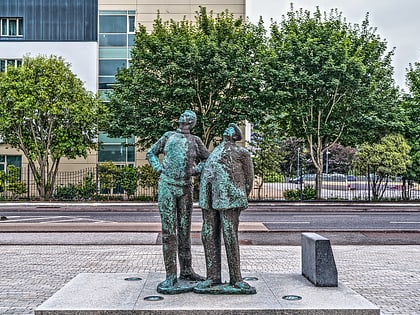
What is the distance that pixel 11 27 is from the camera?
4009 cm

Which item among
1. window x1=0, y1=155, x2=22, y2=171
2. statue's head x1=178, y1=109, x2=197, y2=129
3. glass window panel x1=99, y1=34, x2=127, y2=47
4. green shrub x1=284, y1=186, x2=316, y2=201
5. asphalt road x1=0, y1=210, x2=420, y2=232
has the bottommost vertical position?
asphalt road x1=0, y1=210, x2=420, y2=232

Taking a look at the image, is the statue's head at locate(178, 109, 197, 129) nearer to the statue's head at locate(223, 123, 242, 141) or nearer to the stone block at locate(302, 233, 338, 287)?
the statue's head at locate(223, 123, 242, 141)

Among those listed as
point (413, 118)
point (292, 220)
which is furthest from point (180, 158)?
point (413, 118)

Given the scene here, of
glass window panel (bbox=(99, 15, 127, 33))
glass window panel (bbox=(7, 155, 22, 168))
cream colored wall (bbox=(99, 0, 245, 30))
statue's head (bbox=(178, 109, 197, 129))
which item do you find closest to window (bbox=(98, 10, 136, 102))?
glass window panel (bbox=(99, 15, 127, 33))

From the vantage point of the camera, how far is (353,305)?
709 centimetres

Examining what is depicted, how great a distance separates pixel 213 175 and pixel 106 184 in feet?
88.5

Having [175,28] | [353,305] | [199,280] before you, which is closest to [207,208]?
[199,280]

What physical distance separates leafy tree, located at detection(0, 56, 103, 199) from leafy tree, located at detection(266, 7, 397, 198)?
10128 mm

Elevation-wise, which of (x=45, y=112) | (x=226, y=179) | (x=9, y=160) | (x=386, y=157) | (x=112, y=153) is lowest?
(x=226, y=179)

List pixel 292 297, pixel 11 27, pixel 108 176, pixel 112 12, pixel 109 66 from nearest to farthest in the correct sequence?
pixel 292 297 → pixel 108 176 → pixel 112 12 → pixel 109 66 → pixel 11 27

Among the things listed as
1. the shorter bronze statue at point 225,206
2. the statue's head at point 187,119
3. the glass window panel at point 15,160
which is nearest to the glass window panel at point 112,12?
the glass window panel at point 15,160

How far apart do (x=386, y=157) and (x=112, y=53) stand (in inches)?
721

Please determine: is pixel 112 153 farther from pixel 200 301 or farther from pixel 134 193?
pixel 200 301

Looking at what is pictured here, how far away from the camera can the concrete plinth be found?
6.87 m
